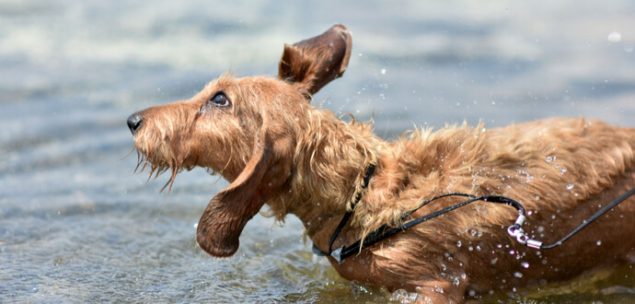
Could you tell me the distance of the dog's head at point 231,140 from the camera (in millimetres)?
5582

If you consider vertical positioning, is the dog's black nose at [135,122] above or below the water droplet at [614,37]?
above

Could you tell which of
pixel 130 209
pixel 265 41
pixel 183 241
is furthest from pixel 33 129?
pixel 265 41

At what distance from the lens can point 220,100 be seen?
5930mm

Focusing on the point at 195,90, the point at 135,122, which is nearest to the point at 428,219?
the point at 135,122

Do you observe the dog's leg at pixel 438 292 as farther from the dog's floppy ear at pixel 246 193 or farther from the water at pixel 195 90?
the dog's floppy ear at pixel 246 193

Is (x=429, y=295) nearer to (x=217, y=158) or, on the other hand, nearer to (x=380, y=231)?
(x=380, y=231)

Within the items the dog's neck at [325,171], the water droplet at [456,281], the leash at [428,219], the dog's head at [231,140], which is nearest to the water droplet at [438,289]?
the water droplet at [456,281]

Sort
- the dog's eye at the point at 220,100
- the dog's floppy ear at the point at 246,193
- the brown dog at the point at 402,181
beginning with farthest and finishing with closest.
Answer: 1. the dog's eye at the point at 220,100
2. the brown dog at the point at 402,181
3. the dog's floppy ear at the point at 246,193

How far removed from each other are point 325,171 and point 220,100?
78cm

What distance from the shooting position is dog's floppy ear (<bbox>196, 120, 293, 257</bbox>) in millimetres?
5516

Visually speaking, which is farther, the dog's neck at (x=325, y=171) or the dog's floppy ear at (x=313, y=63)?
the dog's floppy ear at (x=313, y=63)

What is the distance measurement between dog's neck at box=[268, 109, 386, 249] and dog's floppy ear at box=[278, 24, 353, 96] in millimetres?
553

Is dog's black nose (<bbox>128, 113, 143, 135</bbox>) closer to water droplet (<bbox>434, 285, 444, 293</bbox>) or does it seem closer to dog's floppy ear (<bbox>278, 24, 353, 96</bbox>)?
dog's floppy ear (<bbox>278, 24, 353, 96</bbox>)

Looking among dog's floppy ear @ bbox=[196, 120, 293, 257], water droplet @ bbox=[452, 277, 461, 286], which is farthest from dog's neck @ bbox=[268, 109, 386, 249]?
water droplet @ bbox=[452, 277, 461, 286]
